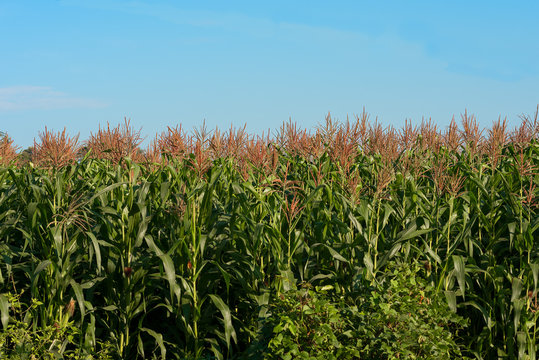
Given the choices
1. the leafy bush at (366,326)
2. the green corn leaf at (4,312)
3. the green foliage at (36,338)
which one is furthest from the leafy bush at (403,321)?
the green corn leaf at (4,312)

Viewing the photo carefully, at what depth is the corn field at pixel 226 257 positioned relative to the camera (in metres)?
5.57

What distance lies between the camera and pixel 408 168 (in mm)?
6742

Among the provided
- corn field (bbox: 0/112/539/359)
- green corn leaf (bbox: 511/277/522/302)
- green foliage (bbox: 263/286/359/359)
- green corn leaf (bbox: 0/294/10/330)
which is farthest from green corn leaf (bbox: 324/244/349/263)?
green corn leaf (bbox: 0/294/10/330)

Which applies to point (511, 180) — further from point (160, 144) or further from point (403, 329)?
point (160, 144)

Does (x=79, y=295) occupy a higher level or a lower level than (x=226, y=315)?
higher

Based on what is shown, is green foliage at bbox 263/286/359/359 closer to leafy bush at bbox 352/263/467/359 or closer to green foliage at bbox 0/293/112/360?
A: leafy bush at bbox 352/263/467/359

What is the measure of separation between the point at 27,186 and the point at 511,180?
18.5 ft

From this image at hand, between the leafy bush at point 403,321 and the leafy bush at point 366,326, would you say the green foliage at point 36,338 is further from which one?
the leafy bush at point 403,321

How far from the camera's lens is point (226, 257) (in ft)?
20.1

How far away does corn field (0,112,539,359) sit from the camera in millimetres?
5566

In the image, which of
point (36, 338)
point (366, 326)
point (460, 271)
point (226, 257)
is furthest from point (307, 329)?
point (36, 338)

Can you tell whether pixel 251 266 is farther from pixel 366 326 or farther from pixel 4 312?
pixel 4 312

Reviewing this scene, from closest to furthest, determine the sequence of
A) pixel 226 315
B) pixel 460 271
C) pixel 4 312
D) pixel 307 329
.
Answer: pixel 307 329
pixel 226 315
pixel 4 312
pixel 460 271

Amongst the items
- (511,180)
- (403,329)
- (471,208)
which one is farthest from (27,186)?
(511,180)
